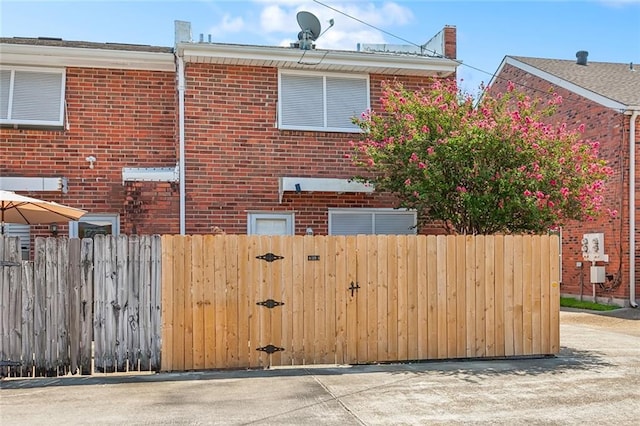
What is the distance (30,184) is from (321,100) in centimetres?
545

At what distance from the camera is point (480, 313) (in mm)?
8914

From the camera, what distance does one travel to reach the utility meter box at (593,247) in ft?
56.4

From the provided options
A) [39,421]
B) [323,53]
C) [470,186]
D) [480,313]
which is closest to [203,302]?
[39,421]

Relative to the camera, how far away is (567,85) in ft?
63.0

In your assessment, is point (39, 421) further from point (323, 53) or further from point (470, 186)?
point (323, 53)

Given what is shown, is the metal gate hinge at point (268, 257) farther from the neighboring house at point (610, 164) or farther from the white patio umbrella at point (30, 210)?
the neighboring house at point (610, 164)

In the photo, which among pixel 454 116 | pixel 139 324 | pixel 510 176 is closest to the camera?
pixel 139 324

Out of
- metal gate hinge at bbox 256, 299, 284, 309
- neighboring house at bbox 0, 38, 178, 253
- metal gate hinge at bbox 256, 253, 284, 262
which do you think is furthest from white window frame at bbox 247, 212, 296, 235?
metal gate hinge at bbox 256, 299, 284, 309

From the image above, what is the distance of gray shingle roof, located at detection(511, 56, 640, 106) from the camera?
17.8m

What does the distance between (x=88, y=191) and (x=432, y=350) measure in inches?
267

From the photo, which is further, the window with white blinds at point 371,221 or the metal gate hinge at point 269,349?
the window with white blinds at point 371,221

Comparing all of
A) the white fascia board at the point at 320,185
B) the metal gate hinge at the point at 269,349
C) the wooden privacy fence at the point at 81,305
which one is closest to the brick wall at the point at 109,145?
the white fascia board at the point at 320,185

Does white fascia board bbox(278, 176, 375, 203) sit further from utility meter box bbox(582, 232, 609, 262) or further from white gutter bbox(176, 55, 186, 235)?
A: utility meter box bbox(582, 232, 609, 262)

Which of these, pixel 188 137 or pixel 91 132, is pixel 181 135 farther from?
pixel 91 132
